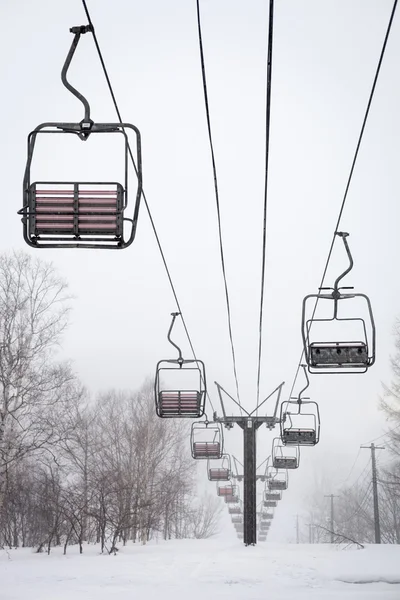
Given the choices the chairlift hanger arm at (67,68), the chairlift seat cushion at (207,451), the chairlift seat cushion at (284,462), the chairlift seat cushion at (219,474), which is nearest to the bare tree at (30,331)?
the chairlift seat cushion at (207,451)

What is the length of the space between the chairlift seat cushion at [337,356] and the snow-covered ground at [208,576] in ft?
12.5

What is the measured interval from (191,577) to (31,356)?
39.4 feet

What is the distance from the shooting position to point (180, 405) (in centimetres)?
1378

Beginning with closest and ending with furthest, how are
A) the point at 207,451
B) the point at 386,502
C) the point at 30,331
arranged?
the point at 207,451
the point at 30,331
the point at 386,502

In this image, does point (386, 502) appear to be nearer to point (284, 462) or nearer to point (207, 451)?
point (284, 462)

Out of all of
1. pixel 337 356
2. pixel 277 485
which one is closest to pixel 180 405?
pixel 337 356

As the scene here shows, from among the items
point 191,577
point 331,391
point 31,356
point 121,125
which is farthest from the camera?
point 331,391

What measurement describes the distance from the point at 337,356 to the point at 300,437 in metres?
9.22

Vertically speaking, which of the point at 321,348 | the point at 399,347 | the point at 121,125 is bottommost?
the point at 321,348

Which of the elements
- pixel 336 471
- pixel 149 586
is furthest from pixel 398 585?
pixel 336 471

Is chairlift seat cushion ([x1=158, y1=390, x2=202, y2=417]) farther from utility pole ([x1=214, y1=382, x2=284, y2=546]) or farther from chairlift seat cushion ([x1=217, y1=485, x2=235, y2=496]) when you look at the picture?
chairlift seat cushion ([x1=217, y1=485, x2=235, y2=496])

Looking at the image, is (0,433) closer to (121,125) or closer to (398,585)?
(398,585)

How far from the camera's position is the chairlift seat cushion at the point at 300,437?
742 inches

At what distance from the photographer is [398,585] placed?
41.4ft
